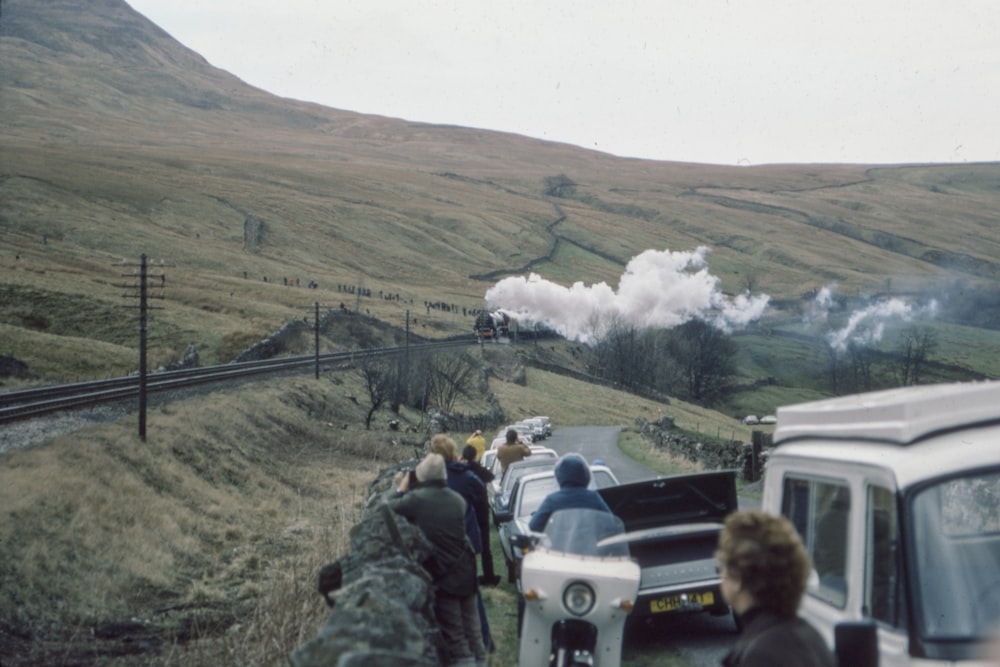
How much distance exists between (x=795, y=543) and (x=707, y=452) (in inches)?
1080

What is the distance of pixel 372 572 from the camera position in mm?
6645

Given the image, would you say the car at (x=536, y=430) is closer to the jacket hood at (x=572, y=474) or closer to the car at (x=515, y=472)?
the car at (x=515, y=472)

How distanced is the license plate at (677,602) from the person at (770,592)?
5.93m

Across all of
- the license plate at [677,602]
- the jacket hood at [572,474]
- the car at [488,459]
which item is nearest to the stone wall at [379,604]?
the jacket hood at [572,474]

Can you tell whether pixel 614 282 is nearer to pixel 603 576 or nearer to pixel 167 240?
pixel 167 240

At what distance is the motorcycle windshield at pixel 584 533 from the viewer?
7.44 metres

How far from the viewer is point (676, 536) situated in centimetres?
962

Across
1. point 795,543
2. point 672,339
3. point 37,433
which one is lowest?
point 672,339

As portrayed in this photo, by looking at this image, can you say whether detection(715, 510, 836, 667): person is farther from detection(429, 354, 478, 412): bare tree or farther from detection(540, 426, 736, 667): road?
detection(429, 354, 478, 412): bare tree

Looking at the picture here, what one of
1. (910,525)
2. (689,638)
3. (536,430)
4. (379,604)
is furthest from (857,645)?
(536,430)

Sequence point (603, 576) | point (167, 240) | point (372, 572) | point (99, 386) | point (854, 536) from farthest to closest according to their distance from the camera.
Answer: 1. point (167, 240)
2. point (99, 386)
3. point (603, 576)
4. point (372, 572)
5. point (854, 536)

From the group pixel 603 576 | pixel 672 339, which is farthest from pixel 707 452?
pixel 672 339

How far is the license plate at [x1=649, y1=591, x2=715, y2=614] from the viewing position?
9.51 meters

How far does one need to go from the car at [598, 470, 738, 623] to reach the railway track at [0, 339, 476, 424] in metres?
18.6
